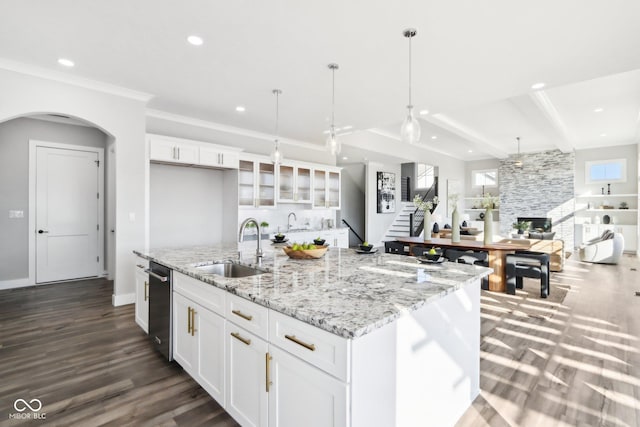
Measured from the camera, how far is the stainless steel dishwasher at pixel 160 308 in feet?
8.32

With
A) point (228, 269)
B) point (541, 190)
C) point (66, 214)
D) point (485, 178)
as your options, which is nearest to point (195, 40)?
point (228, 269)

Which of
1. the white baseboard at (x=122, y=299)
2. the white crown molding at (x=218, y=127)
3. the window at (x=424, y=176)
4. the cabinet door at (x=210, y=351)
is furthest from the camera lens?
the window at (x=424, y=176)

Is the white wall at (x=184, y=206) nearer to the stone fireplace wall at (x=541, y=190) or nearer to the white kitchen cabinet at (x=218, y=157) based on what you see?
the white kitchen cabinet at (x=218, y=157)

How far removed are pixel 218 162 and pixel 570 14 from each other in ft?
15.0

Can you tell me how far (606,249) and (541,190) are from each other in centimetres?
369

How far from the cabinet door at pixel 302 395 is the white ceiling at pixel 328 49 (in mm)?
2378

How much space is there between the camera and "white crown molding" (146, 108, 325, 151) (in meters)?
4.97

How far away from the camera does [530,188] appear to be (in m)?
10.4

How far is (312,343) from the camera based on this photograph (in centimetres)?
133

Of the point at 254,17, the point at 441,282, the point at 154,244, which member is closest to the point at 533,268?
the point at 441,282

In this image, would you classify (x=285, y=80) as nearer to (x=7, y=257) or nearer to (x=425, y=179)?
(x=7, y=257)

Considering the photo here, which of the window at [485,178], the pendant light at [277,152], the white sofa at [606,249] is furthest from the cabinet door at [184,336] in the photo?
the window at [485,178]

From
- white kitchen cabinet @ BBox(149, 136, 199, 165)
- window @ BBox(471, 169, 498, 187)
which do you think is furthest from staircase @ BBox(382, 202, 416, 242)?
white kitchen cabinet @ BBox(149, 136, 199, 165)

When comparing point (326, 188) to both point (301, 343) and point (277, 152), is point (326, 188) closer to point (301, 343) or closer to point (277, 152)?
point (277, 152)
